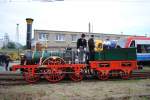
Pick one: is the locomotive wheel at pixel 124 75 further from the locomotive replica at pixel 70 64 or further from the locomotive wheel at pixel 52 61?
the locomotive wheel at pixel 52 61

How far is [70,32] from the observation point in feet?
206

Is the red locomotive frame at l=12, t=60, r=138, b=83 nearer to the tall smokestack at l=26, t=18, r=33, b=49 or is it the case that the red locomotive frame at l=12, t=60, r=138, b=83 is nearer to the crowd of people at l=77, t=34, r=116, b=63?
the crowd of people at l=77, t=34, r=116, b=63

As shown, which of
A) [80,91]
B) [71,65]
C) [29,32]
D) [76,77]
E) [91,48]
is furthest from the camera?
[91,48]

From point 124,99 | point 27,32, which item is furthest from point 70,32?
point 124,99

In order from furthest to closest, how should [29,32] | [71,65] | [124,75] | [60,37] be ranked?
[60,37]
[124,75]
[29,32]
[71,65]

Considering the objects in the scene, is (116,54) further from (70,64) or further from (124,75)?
(70,64)

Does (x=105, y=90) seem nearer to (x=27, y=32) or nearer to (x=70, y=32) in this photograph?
(x=27, y=32)

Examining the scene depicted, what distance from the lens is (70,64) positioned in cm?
1778

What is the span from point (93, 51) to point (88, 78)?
169 cm

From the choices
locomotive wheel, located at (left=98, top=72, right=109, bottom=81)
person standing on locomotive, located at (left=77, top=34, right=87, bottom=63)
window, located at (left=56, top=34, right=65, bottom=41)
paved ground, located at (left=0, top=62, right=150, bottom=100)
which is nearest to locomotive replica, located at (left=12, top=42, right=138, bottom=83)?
locomotive wheel, located at (left=98, top=72, right=109, bottom=81)

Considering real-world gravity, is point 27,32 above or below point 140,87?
above

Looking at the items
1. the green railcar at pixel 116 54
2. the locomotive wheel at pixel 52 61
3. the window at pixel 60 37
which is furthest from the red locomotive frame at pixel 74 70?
the window at pixel 60 37

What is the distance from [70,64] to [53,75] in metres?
1.08

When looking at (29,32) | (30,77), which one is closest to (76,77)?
(30,77)
